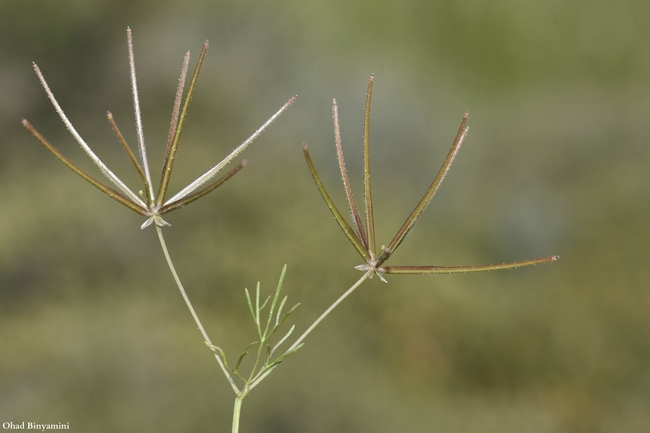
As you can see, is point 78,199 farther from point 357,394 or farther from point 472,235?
point 472,235

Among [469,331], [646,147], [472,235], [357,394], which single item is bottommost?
[357,394]

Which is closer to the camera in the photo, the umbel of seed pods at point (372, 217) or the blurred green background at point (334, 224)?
the umbel of seed pods at point (372, 217)


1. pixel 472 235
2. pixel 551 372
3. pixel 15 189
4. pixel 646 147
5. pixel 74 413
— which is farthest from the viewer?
pixel 646 147

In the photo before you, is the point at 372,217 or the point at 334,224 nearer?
the point at 372,217

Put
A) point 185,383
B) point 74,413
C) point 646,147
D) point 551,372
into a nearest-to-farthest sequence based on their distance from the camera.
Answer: point 74,413 < point 185,383 < point 551,372 < point 646,147

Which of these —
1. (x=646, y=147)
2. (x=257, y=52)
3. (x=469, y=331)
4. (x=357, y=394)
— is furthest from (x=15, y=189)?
(x=646, y=147)

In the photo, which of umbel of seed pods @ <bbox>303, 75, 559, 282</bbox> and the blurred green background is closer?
umbel of seed pods @ <bbox>303, 75, 559, 282</bbox>

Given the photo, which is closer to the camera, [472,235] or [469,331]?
[469,331]

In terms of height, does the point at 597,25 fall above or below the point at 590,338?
above
